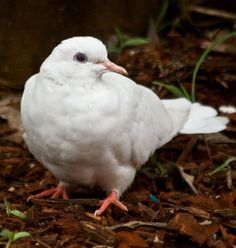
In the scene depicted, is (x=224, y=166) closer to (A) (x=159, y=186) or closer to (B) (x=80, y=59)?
(A) (x=159, y=186)

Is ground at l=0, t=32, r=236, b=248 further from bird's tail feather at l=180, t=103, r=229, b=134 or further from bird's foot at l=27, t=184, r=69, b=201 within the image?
bird's tail feather at l=180, t=103, r=229, b=134

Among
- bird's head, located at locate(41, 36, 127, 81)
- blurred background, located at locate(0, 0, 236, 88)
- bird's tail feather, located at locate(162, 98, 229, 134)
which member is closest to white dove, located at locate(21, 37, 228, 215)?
bird's head, located at locate(41, 36, 127, 81)

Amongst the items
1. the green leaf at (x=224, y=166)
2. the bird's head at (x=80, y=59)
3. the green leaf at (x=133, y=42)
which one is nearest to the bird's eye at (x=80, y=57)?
the bird's head at (x=80, y=59)

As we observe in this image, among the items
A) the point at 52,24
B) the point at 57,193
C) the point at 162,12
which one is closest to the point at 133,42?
A: the point at 162,12

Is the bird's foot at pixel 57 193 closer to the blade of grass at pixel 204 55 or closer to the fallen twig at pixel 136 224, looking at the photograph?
the fallen twig at pixel 136 224

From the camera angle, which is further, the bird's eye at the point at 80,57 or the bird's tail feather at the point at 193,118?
the bird's tail feather at the point at 193,118

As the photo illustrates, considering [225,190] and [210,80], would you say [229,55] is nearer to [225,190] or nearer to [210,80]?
[210,80]
